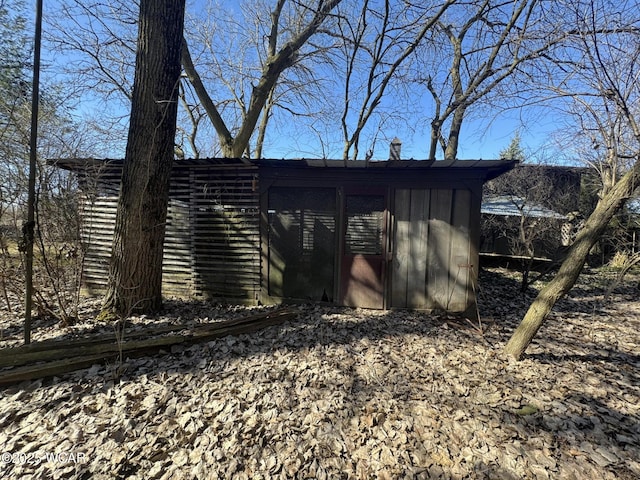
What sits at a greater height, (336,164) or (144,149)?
(336,164)

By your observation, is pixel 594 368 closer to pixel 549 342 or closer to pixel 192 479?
pixel 549 342

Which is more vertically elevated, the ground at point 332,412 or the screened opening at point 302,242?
the screened opening at point 302,242

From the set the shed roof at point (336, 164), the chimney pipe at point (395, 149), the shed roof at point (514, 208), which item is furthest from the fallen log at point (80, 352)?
the shed roof at point (514, 208)

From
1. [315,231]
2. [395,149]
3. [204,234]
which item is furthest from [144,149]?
[395,149]

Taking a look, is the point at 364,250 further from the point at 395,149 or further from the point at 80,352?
the point at 80,352

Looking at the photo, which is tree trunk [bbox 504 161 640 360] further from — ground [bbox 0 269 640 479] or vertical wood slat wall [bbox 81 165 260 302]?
vertical wood slat wall [bbox 81 165 260 302]

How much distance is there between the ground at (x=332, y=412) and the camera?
2006 millimetres

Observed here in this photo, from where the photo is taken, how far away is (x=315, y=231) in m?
5.61

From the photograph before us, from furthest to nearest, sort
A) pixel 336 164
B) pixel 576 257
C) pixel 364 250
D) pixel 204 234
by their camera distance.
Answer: pixel 204 234
pixel 364 250
pixel 336 164
pixel 576 257

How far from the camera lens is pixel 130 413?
7.95 ft

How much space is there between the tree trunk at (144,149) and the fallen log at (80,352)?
95 cm

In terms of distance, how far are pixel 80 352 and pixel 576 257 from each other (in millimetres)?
5515

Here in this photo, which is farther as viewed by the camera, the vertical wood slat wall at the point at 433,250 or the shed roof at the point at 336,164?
the vertical wood slat wall at the point at 433,250

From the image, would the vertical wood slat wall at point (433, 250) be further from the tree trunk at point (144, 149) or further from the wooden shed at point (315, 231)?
the tree trunk at point (144, 149)
